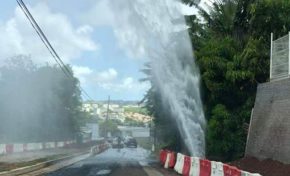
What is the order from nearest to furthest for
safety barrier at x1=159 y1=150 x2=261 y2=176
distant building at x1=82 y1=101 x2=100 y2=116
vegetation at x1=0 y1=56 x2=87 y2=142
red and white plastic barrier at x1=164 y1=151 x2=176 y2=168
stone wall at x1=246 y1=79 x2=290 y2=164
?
1. safety barrier at x1=159 y1=150 x2=261 y2=176
2. stone wall at x1=246 y1=79 x2=290 y2=164
3. red and white plastic barrier at x1=164 y1=151 x2=176 y2=168
4. vegetation at x1=0 y1=56 x2=87 y2=142
5. distant building at x1=82 y1=101 x2=100 y2=116

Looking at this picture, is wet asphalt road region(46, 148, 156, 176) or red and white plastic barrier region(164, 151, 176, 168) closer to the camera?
wet asphalt road region(46, 148, 156, 176)

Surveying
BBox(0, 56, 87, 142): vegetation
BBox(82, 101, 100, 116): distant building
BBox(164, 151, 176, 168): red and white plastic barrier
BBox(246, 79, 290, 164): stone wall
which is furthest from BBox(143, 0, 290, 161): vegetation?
BBox(82, 101, 100, 116): distant building

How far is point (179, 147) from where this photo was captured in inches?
1537

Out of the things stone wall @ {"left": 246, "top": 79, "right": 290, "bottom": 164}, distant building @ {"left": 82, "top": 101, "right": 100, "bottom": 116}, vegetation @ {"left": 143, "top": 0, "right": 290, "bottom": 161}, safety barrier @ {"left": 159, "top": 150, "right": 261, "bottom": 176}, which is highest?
distant building @ {"left": 82, "top": 101, "right": 100, "bottom": 116}

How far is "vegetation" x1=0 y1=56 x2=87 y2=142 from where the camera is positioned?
6938 cm

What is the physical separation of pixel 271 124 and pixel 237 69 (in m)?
7.19

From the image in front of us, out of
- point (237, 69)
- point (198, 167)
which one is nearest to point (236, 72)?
point (237, 69)

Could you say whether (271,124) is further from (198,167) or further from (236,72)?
(236,72)

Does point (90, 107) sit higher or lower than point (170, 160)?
higher

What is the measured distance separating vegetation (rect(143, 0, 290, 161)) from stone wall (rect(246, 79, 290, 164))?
3645mm

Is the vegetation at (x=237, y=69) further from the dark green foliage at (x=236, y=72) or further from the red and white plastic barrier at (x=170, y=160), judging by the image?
the red and white plastic barrier at (x=170, y=160)

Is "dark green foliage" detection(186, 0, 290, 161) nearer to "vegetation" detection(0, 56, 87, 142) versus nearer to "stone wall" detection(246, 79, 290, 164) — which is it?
"stone wall" detection(246, 79, 290, 164)

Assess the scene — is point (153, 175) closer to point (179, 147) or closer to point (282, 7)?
point (282, 7)

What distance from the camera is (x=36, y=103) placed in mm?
74125
